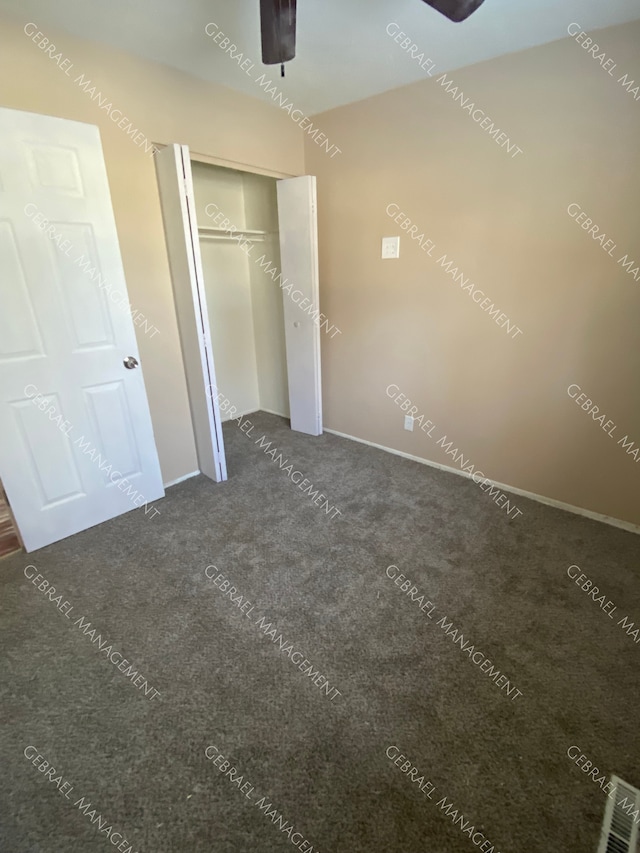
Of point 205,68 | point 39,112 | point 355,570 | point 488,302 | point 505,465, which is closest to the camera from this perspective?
point 39,112

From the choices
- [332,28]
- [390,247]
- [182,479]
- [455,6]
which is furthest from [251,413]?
[455,6]

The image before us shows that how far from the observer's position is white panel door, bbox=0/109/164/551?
6.10ft

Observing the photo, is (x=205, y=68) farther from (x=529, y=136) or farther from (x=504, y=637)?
(x=504, y=637)

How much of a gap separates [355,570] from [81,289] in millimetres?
2083

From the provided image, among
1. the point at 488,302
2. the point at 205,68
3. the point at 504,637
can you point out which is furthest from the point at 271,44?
the point at 504,637

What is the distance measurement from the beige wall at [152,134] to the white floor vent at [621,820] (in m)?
2.67

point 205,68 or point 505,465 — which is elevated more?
point 205,68

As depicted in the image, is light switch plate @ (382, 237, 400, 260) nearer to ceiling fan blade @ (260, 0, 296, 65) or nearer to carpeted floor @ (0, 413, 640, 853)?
ceiling fan blade @ (260, 0, 296, 65)

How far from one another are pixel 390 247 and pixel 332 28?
121 centimetres

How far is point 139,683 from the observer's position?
150 centimetres

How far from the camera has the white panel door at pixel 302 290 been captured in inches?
118

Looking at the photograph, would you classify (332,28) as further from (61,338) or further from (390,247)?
(61,338)

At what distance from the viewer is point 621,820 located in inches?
43.5

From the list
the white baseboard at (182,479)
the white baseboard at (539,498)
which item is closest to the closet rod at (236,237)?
the white baseboard at (182,479)
